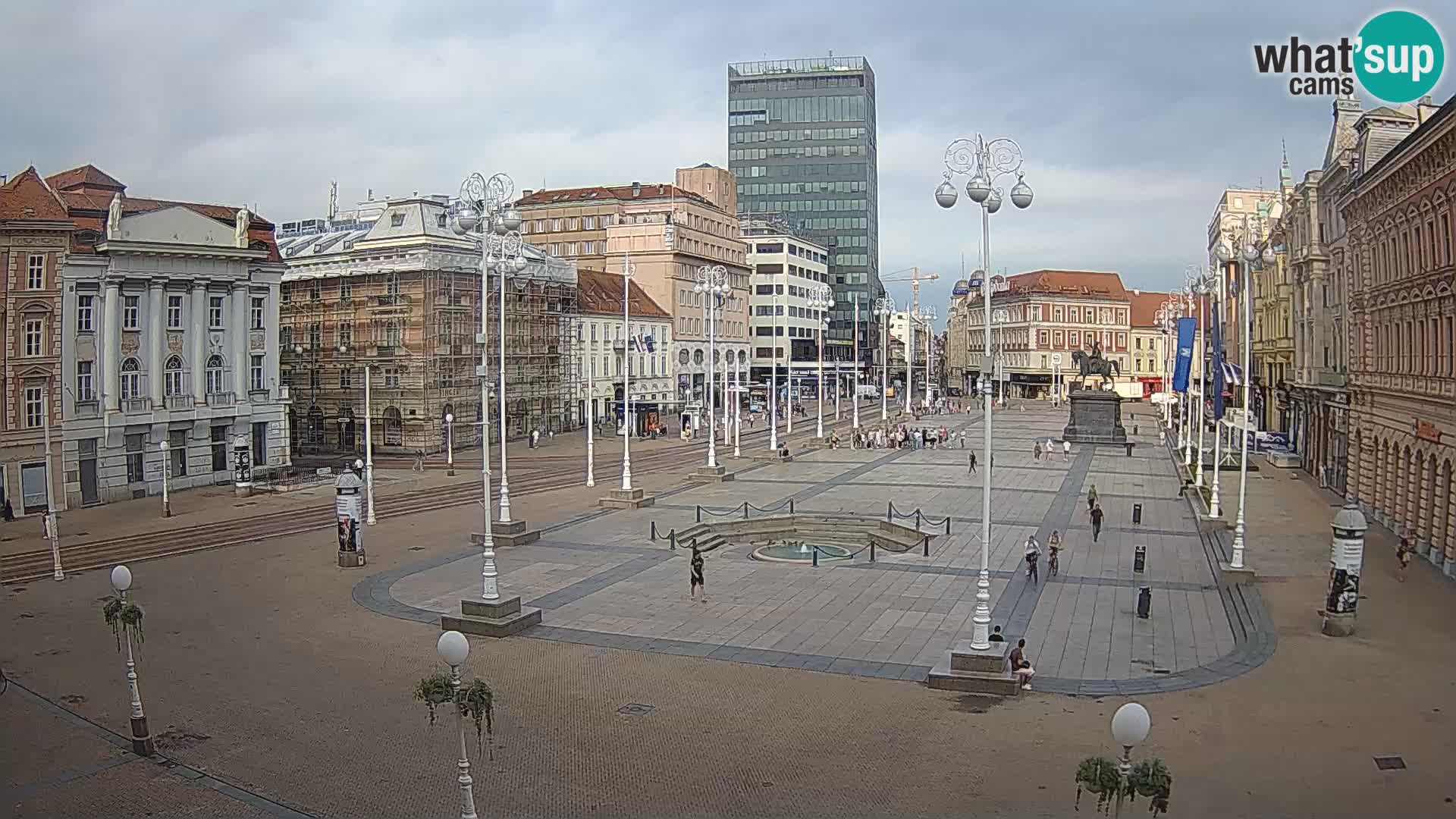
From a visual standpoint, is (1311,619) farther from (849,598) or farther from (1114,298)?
(1114,298)

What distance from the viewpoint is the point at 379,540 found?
124 feet

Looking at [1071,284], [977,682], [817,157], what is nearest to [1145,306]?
[1071,284]

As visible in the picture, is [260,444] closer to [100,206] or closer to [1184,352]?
[100,206]

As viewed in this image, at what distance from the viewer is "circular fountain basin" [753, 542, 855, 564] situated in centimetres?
3470

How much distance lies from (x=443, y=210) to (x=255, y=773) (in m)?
60.7

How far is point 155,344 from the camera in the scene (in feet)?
162

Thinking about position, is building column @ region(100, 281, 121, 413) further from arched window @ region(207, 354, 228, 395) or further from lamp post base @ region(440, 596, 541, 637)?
lamp post base @ region(440, 596, 541, 637)

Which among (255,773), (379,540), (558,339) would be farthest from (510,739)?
(558,339)

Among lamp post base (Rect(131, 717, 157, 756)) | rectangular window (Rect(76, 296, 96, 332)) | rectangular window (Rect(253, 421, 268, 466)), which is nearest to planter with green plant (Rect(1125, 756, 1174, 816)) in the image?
lamp post base (Rect(131, 717, 157, 756))

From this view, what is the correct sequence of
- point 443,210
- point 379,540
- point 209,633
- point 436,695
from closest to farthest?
point 436,695 → point 209,633 → point 379,540 → point 443,210

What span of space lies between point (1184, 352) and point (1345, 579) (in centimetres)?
3721

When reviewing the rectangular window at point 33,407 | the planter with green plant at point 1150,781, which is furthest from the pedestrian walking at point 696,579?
the rectangular window at point 33,407

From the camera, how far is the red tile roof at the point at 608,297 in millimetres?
91688

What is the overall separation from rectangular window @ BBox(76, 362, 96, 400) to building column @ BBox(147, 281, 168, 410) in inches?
107
